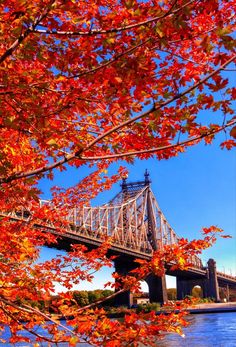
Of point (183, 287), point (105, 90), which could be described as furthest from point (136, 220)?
point (105, 90)

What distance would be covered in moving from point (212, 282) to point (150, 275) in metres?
42.7

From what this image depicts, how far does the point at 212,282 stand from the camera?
3853 inches

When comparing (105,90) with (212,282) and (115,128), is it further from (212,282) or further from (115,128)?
(212,282)

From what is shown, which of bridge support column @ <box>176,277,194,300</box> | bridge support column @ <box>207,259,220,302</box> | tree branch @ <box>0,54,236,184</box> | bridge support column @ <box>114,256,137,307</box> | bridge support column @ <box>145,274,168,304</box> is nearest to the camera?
tree branch @ <box>0,54,236,184</box>

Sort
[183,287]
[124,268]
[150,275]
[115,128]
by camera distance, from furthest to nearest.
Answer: [183,287] → [124,268] → [150,275] → [115,128]

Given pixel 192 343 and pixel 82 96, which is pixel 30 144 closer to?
pixel 82 96

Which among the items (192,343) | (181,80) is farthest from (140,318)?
(192,343)

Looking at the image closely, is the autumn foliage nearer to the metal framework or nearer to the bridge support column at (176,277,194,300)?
the metal framework

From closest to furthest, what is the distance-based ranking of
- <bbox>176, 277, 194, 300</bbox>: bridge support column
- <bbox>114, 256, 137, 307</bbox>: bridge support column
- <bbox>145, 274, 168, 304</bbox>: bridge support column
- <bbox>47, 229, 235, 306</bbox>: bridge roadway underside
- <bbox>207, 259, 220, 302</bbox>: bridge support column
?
<bbox>47, 229, 235, 306</bbox>: bridge roadway underside < <bbox>114, 256, 137, 307</bbox>: bridge support column < <bbox>145, 274, 168, 304</bbox>: bridge support column < <bbox>207, 259, 220, 302</bbox>: bridge support column < <bbox>176, 277, 194, 300</bbox>: bridge support column

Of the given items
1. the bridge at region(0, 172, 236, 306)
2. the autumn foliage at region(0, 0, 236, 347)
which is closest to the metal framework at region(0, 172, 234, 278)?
the bridge at region(0, 172, 236, 306)

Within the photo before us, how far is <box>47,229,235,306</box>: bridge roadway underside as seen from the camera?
51.5 m

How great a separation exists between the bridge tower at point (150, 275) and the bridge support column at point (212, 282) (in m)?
15.7

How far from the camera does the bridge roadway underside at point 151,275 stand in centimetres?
5153

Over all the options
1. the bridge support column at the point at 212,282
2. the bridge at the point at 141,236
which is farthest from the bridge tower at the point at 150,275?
the bridge support column at the point at 212,282
